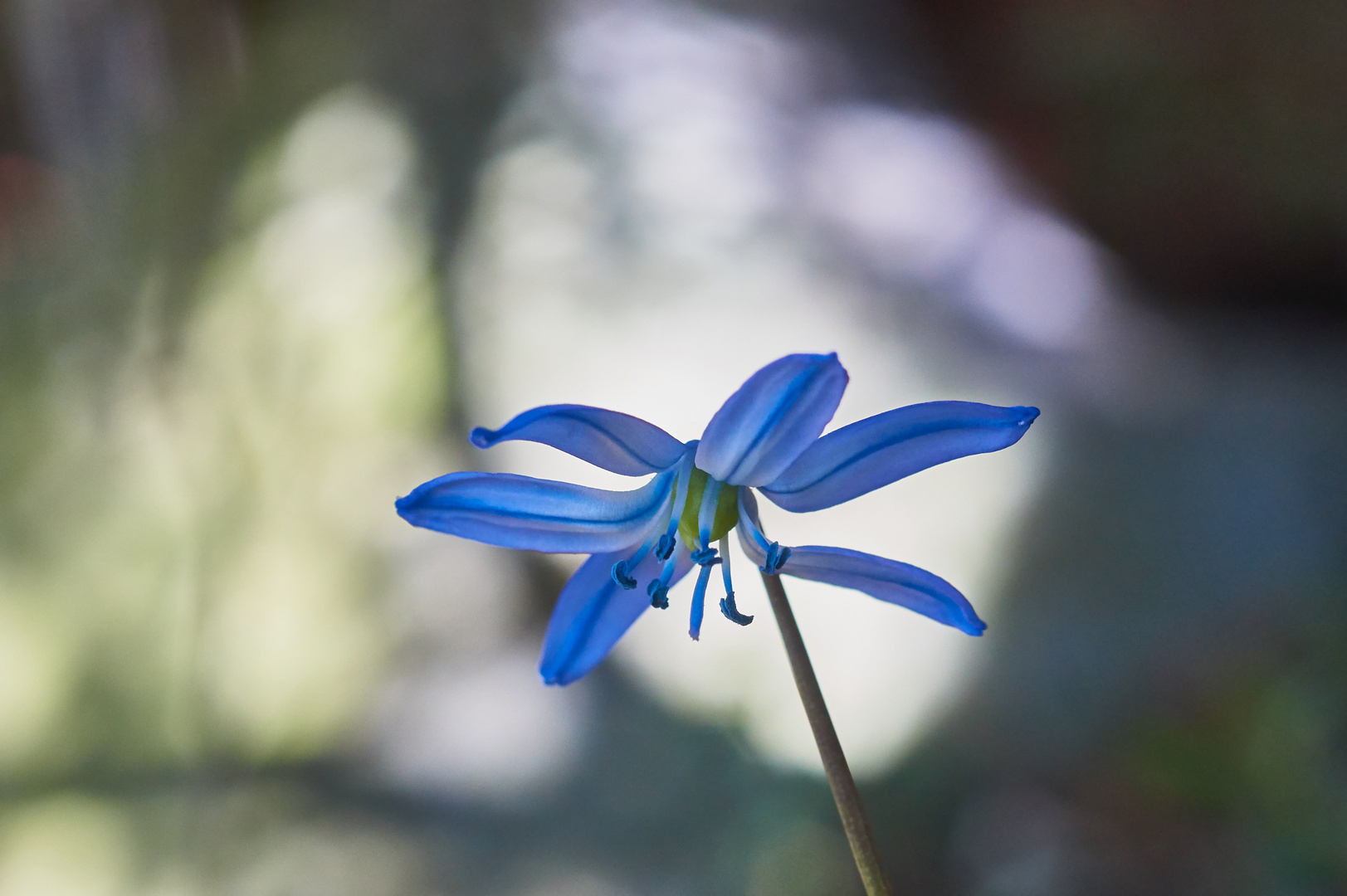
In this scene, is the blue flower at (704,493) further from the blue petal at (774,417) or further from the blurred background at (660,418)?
the blurred background at (660,418)

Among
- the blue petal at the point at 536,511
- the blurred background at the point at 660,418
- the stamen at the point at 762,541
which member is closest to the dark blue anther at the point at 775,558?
the stamen at the point at 762,541

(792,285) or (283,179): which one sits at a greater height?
(283,179)

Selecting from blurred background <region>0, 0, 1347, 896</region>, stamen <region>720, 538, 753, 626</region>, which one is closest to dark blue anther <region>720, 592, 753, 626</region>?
stamen <region>720, 538, 753, 626</region>

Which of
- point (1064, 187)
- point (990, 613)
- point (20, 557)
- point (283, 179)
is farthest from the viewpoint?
point (1064, 187)

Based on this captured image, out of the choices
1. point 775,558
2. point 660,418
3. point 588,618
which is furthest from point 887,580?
point 660,418

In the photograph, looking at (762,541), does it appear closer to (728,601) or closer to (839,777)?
(728,601)

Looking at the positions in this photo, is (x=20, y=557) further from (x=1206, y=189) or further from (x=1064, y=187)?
(x=1206, y=189)

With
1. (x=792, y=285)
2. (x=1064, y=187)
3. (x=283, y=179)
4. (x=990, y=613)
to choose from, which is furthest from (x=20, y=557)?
(x=1064, y=187)
